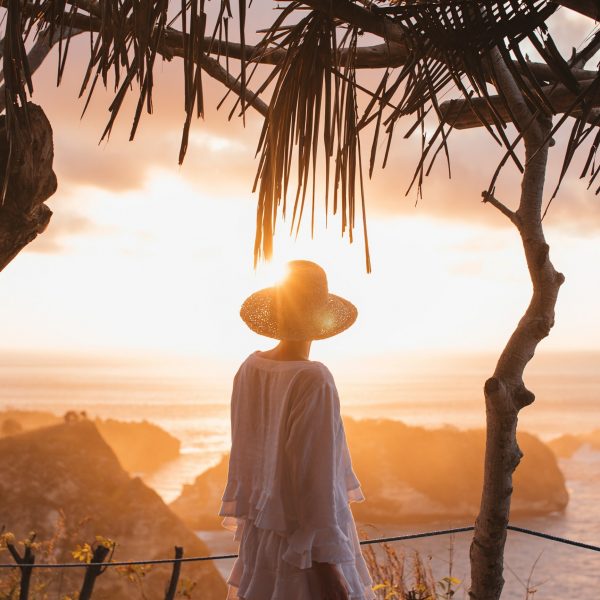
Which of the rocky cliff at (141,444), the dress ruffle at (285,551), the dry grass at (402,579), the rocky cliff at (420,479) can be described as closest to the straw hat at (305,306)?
the dress ruffle at (285,551)

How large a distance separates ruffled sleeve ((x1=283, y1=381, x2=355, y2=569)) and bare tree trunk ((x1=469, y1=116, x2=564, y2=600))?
0.68 m

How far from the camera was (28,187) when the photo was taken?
7.22 feet

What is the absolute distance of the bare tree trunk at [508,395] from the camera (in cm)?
204

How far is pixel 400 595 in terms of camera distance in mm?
2936

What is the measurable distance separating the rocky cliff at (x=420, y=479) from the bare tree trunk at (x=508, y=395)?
2209cm

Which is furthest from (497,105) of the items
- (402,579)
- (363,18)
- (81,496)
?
(81,496)

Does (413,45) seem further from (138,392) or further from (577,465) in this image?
(138,392)

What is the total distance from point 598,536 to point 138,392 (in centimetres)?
4635

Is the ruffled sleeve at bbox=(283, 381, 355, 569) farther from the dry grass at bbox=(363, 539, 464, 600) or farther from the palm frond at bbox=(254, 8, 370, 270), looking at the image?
the dry grass at bbox=(363, 539, 464, 600)

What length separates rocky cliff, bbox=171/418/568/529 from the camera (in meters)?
24.5

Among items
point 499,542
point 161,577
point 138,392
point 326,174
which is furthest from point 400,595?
point 138,392

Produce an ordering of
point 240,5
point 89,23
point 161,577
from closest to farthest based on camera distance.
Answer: point 240,5, point 89,23, point 161,577

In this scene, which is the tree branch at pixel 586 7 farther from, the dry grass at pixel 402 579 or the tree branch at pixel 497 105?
the dry grass at pixel 402 579

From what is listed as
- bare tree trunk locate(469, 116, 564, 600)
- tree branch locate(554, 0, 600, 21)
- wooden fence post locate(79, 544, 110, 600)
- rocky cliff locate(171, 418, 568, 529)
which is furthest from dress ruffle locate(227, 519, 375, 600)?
rocky cliff locate(171, 418, 568, 529)
